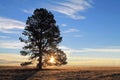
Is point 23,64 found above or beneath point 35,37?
beneath

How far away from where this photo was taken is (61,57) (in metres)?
65.8

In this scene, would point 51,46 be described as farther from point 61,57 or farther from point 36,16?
point 36,16

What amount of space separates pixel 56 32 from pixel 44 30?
8.69ft

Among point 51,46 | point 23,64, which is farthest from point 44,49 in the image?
point 23,64

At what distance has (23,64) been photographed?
214ft

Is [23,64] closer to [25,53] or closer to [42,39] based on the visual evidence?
[25,53]

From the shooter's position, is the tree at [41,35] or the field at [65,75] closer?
the field at [65,75]

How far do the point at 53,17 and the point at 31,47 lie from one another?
8098 mm

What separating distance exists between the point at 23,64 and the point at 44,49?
18.4ft

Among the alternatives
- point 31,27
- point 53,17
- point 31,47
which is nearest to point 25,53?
point 31,47

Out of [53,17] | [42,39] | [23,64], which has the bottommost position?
[23,64]

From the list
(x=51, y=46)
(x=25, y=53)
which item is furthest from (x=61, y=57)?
(x=25, y=53)

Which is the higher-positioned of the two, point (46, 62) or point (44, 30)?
point (44, 30)

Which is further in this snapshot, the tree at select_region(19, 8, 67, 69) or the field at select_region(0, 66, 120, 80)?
the tree at select_region(19, 8, 67, 69)
